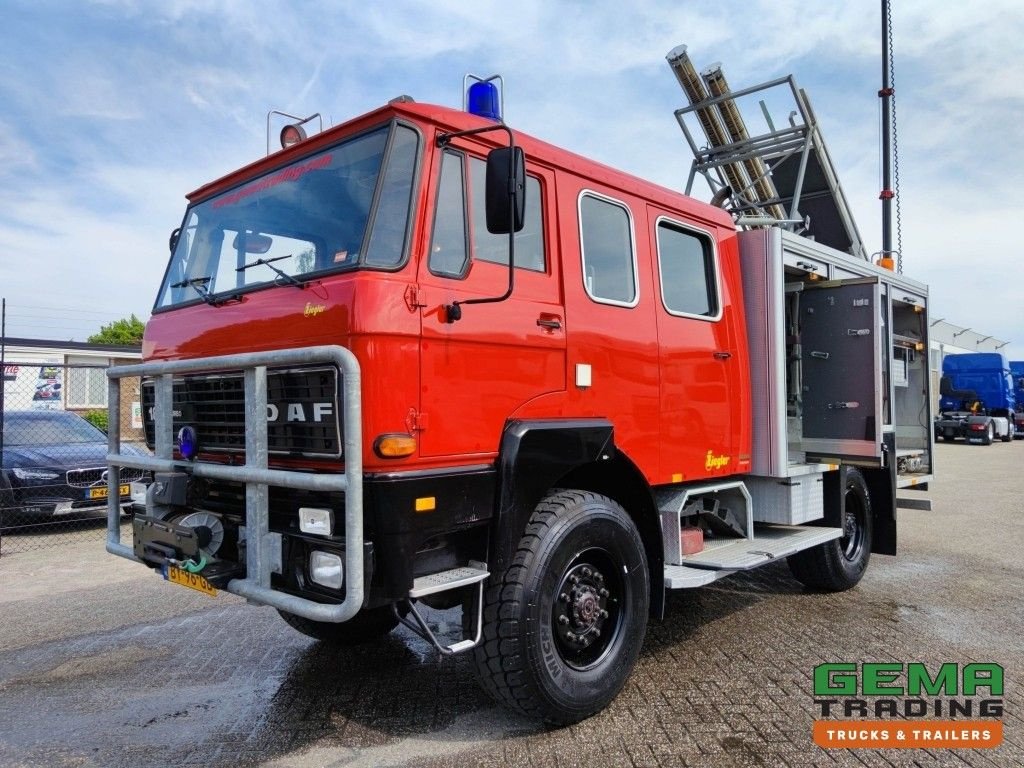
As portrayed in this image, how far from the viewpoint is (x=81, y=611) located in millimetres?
5426

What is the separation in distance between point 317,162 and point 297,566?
1.83m

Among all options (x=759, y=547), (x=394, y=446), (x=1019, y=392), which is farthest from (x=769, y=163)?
(x=1019, y=392)

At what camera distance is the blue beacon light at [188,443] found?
348cm

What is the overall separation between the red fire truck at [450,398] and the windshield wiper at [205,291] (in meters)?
0.02

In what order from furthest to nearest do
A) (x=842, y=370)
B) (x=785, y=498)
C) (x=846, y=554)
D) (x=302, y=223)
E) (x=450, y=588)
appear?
(x=846, y=554)
(x=842, y=370)
(x=785, y=498)
(x=302, y=223)
(x=450, y=588)

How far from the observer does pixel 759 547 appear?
15.2ft

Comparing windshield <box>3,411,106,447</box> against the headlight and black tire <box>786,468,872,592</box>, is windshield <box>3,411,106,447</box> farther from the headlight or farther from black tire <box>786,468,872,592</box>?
black tire <box>786,468,872,592</box>

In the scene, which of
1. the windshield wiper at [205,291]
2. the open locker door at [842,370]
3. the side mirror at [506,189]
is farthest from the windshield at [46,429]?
the open locker door at [842,370]

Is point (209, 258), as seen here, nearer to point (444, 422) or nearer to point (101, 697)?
point (444, 422)

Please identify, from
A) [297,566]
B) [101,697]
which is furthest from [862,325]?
[101,697]

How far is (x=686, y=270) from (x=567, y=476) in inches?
65.6

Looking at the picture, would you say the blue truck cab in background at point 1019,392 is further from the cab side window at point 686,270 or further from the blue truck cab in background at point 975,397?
the cab side window at point 686,270

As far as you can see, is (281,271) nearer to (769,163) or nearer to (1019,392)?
(769,163)

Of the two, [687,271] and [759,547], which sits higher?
[687,271]
